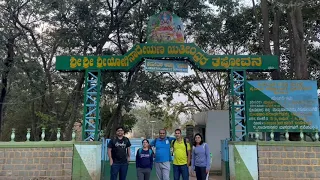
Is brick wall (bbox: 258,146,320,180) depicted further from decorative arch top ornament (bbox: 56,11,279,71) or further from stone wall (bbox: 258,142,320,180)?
decorative arch top ornament (bbox: 56,11,279,71)

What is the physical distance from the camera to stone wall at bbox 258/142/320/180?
7.53 metres

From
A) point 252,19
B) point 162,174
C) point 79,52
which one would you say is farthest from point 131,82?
point 162,174

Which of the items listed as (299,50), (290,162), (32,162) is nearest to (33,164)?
(32,162)

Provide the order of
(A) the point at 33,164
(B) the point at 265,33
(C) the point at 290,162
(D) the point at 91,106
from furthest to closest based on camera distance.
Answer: (B) the point at 265,33
(D) the point at 91,106
(A) the point at 33,164
(C) the point at 290,162

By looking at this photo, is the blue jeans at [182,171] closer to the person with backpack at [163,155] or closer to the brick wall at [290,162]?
the person with backpack at [163,155]

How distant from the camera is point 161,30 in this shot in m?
9.92

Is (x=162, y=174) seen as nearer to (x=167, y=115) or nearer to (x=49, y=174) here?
(x=49, y=174)

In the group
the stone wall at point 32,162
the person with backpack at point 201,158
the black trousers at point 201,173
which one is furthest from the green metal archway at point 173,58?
the black trousers at point 201,173

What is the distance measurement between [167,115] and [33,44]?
11657 millimetres

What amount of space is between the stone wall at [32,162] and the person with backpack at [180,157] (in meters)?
2.93

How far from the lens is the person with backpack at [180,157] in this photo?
6602 mm

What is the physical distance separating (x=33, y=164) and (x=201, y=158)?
14.1 feet

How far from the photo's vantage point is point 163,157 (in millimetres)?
6613

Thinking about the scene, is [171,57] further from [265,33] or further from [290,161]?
[265,33]
